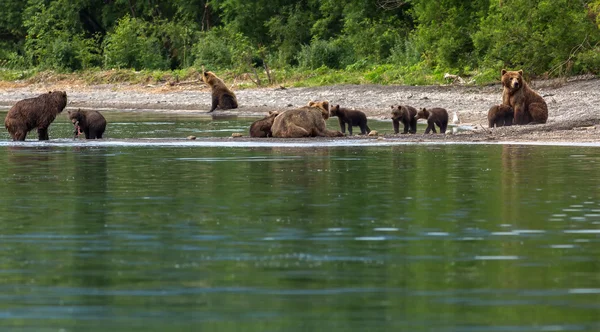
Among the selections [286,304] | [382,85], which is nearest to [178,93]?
[382,85]

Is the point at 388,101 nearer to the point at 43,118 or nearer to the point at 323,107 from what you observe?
the point at 323,107

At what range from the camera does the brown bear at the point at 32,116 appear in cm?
2272

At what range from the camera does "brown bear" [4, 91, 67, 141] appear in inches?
894

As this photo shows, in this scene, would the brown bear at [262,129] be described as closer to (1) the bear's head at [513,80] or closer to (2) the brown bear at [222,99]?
(1) the bear's head at [513,80]

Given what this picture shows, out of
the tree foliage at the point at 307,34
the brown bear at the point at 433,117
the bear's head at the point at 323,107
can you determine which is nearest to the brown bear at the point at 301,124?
the bear's head at the point at 323,107

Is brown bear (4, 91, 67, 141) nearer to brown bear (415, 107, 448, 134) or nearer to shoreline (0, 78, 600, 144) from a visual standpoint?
shoreline (0, 78, 600, 144)

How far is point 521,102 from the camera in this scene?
79.3 feet

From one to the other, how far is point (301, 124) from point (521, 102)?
Result: 4.61 meters

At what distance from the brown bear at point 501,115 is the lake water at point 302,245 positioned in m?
6.63

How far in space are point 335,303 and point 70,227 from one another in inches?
163

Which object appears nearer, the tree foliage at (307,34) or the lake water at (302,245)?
the lake water at (302,245)

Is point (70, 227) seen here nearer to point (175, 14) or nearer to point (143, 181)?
point (143, 181)

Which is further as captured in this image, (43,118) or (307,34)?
(307,34)

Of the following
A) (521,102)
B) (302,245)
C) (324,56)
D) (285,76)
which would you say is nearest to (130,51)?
(324,56)
